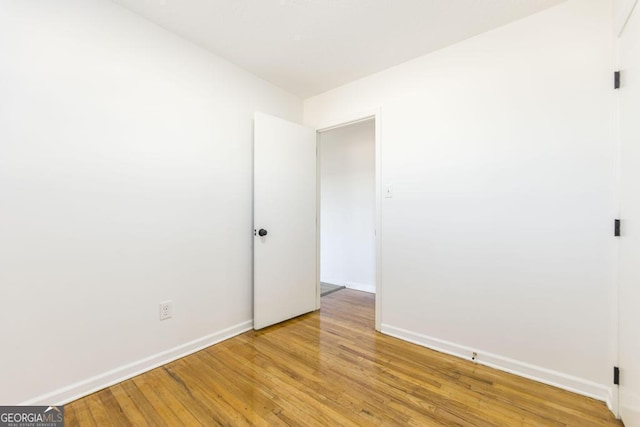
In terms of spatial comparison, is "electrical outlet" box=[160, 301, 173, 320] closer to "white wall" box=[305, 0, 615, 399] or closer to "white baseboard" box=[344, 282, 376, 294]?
"white wall" box=[305, 0, 615, 399]

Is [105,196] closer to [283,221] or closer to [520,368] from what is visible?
[283,221]

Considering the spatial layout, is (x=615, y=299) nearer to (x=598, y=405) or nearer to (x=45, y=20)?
(x=598, y=405)

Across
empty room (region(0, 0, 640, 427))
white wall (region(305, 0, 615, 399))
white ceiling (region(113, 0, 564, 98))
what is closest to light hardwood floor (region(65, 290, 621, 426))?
empty room (region(0, 0, 640, 427))

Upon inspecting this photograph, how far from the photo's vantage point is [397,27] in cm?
186

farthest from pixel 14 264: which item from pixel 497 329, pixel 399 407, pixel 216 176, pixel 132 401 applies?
pixel 497 329

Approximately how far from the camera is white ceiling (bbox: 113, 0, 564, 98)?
1.66 meters

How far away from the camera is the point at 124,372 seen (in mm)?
1702

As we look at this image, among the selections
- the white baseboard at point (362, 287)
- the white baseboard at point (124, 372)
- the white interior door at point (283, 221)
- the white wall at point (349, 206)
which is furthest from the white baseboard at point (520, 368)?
Answer: the white baseboard at point (124, 372)

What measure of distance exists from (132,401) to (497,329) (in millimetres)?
2378

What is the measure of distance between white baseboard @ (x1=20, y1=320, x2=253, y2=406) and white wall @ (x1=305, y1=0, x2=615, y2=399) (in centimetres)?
152

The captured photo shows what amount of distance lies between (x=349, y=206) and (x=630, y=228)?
2.83m

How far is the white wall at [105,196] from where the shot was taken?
53.9 inches

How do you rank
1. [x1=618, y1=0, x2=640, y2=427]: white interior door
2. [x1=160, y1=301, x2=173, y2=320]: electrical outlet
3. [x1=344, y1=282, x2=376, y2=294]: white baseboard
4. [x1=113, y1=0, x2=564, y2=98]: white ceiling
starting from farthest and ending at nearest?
[x1=344, y1=282, x2=376, y2=294]: white baseboard < [x1=160, y1=301, x2=173, y2=320]: electrical outlet < [x1=113, y1=0, x2=564, y2=98]: white ceiling < [x1=618, y1=0, x2=640, y2=427]: white interior door

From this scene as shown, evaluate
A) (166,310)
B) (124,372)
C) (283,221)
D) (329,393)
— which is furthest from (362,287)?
(124,372)
